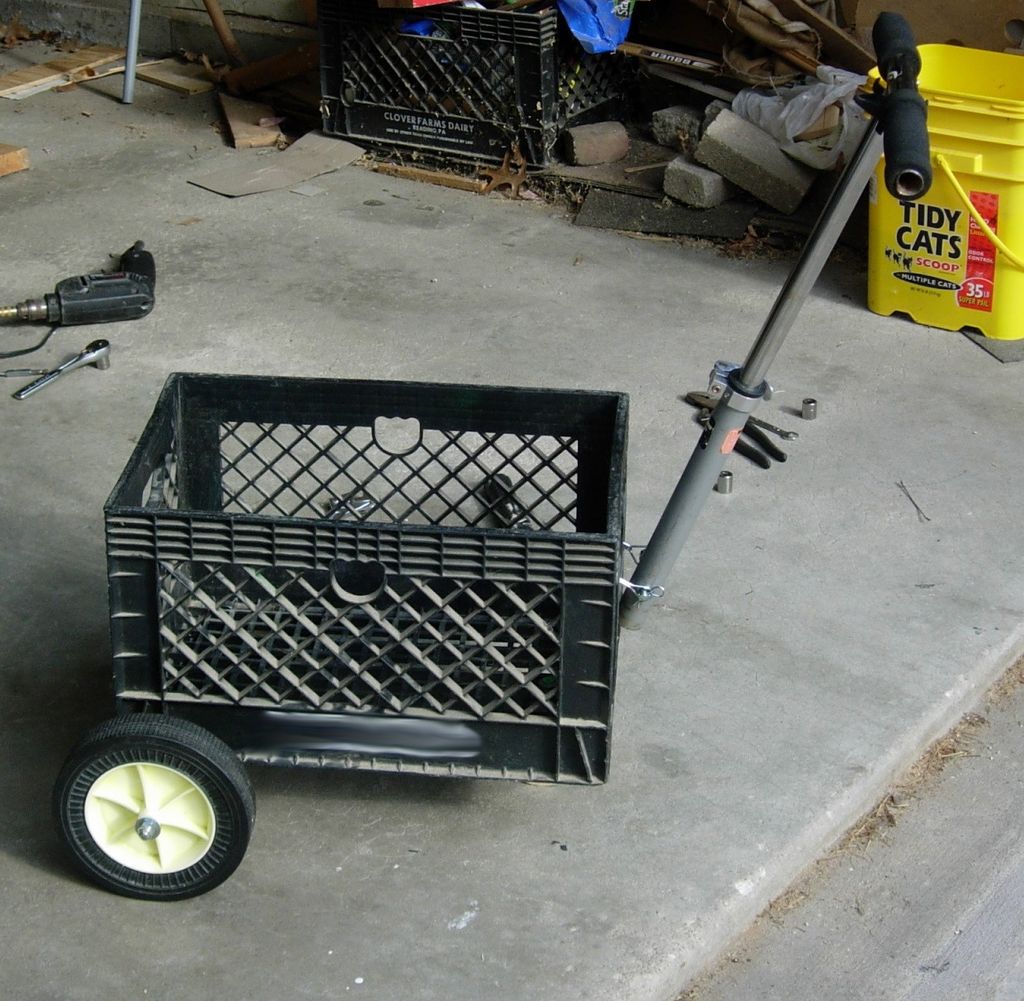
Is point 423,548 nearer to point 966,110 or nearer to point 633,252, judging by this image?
point 966,110

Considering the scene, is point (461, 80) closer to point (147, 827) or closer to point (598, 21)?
point (598, 21)

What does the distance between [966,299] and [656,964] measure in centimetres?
275

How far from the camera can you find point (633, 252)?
477cm

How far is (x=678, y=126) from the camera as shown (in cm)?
540

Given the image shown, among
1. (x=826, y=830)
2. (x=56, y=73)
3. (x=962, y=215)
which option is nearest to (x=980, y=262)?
(x=962, y=215)

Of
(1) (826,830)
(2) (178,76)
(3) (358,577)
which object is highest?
(3) (358,577)

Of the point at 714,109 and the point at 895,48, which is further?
the point at 714,109

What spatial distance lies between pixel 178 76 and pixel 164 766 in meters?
5.33

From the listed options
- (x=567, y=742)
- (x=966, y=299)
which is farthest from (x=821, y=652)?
(x=966, y=299)

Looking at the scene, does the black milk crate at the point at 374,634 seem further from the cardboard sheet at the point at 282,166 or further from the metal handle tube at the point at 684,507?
the cardboard sheet at the point at 282,166

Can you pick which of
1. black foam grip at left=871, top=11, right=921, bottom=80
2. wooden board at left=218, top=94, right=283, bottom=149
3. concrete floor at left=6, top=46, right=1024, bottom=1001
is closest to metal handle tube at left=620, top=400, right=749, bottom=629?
concrete floor at left=6, top=46, right=1024, bottom=1001

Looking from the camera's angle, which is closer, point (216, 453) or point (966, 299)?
point (216, 453)

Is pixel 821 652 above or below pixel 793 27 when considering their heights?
below

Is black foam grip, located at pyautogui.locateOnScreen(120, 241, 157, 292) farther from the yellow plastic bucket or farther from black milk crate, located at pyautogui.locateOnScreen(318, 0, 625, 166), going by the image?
the yellow plastic bucket
